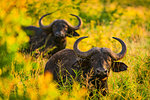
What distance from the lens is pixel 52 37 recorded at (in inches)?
316

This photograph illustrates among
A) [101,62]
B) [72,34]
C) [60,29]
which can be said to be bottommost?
[101,62]

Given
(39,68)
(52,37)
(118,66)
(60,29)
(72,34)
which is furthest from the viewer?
(52,37)

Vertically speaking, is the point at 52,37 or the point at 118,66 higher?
the point at 52,37

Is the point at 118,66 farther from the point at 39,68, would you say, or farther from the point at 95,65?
the point at 39,68

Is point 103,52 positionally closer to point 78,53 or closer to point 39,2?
point 78,53

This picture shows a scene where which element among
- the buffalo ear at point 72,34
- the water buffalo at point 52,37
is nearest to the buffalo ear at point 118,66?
the water buffalo at point 52,37

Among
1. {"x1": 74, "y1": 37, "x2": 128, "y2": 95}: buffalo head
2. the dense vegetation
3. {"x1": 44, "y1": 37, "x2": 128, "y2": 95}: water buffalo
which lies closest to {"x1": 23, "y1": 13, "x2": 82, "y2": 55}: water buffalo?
the dense vegetation

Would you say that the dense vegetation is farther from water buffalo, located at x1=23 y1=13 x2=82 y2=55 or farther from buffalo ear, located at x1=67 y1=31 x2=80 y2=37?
water buffalo, located at x1=23 y1=13 x2=82 y2=55

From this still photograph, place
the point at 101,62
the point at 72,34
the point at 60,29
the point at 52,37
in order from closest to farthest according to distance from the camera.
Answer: the point at 101,62 < the point at 60,29 < the point at 72,34 < the point at 52,37

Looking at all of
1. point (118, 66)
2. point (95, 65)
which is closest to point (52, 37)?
point (118, 66)

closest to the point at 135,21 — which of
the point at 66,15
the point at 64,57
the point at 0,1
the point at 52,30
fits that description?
the point at 66,15

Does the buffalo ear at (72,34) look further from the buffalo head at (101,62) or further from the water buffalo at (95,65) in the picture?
the buffalo head at (101,62)

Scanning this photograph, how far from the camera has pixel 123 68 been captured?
14.6 ft

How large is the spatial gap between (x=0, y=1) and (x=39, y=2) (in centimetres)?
697
